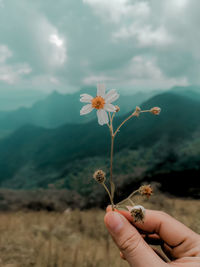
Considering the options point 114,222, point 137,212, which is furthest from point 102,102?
point 114,222

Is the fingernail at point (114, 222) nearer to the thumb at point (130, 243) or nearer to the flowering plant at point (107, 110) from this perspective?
the thumb at point (130, 243)

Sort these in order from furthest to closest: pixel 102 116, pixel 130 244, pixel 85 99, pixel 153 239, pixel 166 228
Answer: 1. pixel 153 239
2. pixel 166 228
3. pixel 130 244
4. pixel 85 99
5. pixel 102 116

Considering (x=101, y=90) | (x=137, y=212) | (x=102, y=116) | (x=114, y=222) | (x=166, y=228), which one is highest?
(x=101, y=90)

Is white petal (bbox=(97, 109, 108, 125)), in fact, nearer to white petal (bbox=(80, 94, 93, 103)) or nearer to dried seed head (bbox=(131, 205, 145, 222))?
white petal (bbox=(80, 94, 93, 103))

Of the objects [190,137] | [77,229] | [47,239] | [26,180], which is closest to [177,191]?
[77,229]

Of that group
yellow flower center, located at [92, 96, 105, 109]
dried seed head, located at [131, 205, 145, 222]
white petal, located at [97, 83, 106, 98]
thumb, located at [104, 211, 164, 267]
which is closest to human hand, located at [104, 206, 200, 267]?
thumb, located at [104, 211, 164, 267]

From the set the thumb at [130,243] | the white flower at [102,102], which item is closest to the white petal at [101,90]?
the white flower at [102,102]

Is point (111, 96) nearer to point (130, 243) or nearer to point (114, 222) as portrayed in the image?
point (114, 222)
